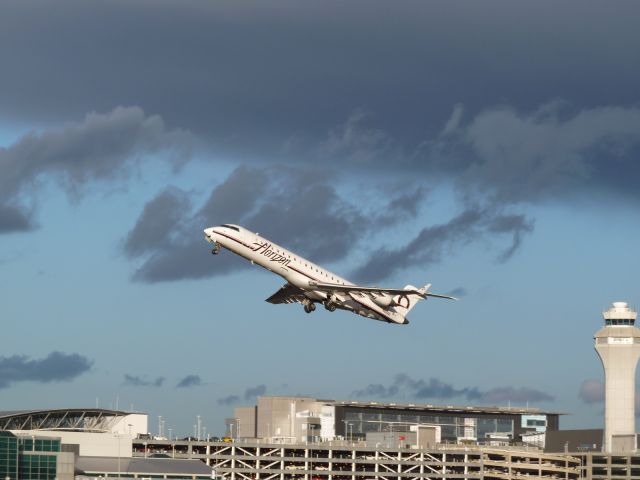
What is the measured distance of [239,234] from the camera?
645 ft

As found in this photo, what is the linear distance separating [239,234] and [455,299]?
1202 inches

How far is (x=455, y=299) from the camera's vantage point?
195 metres
